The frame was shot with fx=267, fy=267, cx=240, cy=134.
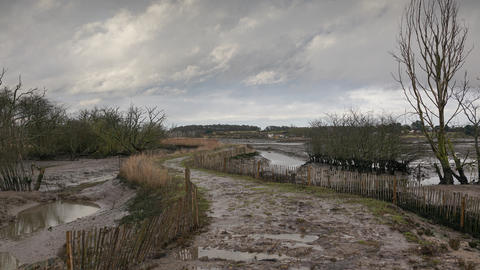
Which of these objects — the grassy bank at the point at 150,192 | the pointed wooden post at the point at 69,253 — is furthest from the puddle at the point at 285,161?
the pointed wooden post at the point at 69,253

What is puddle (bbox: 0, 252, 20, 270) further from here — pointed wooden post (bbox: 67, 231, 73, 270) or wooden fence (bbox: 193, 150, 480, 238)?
wooden fence (bbox: 193, 150, 480, 238)

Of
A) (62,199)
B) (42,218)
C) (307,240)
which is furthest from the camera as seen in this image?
(62,199)

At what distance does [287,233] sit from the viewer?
236 inches

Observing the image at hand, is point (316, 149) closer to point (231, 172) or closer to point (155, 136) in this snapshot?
point (231, 172)

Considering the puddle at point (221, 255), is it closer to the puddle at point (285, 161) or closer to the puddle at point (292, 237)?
the puddle at point (292, 237)

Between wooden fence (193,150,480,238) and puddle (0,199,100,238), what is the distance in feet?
25.4

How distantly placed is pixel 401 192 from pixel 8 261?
10934mm

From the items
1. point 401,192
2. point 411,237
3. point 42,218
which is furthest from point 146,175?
point 411,237

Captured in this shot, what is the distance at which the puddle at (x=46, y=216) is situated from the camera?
8195mm

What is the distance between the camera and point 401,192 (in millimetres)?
8969

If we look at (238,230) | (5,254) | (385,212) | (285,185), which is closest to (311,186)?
(285,185)

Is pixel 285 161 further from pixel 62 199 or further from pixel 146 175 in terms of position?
pixel 62 199

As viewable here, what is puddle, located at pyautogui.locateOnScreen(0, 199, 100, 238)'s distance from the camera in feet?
26.9

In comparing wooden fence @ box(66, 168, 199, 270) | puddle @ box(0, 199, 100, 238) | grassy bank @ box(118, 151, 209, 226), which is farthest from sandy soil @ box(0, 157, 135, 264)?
wooden fence @ box(66, 168, 199, 270)
